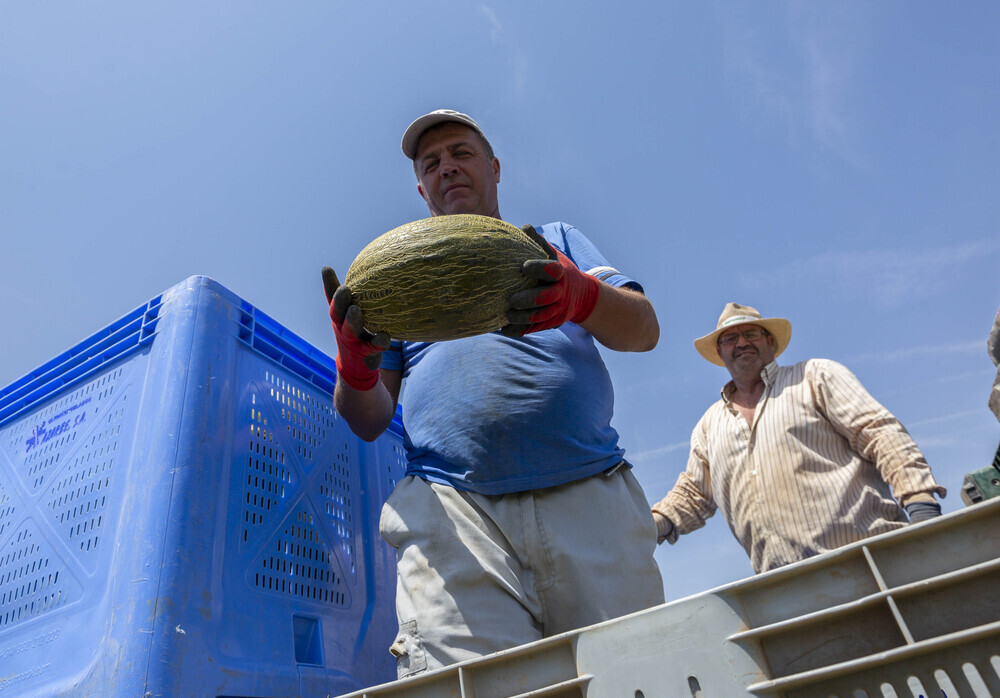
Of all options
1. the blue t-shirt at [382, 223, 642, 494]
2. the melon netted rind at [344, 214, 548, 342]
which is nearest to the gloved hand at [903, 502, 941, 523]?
the blue t-shirt at [382, 223, 642, 494]

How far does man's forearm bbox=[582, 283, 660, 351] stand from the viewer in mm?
2006

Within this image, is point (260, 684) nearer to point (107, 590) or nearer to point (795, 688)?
point (107, 590)

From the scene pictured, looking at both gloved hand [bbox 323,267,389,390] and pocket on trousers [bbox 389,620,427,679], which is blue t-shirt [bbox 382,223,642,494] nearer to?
gloved hand [bbox 323,267,389,390]

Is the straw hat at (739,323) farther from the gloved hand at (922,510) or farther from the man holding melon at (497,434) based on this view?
the man holding melon at (497,434)

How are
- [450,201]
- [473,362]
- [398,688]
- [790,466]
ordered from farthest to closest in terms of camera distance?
[790,466]
[450,201]
[473,362]
[398,688]

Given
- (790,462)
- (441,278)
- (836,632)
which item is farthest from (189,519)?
(790,462)

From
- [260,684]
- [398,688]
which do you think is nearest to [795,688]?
[398,688]

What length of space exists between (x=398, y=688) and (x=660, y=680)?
1.81 feet

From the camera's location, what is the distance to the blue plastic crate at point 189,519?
187 cm

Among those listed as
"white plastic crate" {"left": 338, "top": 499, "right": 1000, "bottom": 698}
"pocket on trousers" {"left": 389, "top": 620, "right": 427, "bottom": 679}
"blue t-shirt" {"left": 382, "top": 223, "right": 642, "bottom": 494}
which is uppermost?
"blue t-shirt" {"left": 382, "top": 223, "right": 642, "bottom": 494}

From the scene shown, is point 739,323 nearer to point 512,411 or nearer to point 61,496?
point 512,411

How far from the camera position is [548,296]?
1721 mm

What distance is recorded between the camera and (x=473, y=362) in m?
2.17

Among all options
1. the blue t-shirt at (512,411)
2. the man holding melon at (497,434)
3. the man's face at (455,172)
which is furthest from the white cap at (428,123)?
the blue t-shirt at (512,411)
